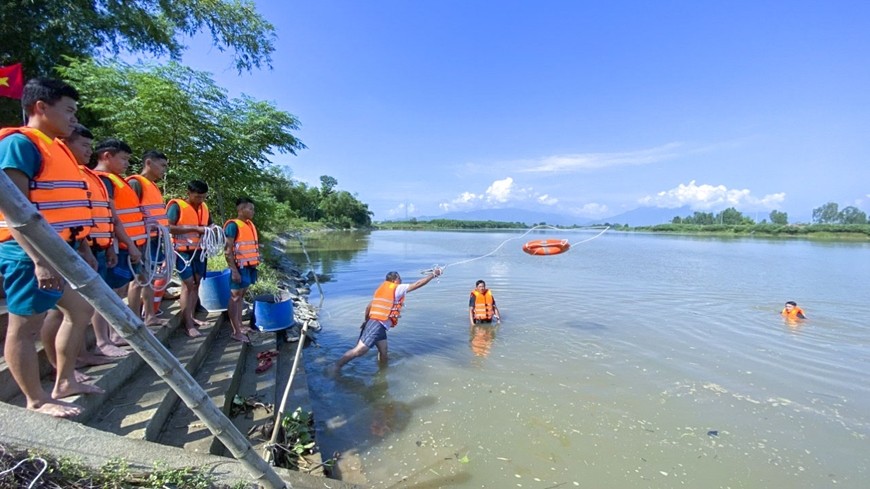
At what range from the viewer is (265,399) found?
14.4 ft

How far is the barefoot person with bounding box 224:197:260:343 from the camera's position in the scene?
215 inches

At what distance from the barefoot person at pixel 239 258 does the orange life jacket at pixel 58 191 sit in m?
2.48

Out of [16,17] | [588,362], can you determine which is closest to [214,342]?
[588,362]

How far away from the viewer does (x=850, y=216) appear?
109 meters

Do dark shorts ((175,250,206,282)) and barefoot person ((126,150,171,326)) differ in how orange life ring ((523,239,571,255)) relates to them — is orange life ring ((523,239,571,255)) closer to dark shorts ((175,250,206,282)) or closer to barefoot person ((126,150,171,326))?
dark shorts ((175,250,206,282))

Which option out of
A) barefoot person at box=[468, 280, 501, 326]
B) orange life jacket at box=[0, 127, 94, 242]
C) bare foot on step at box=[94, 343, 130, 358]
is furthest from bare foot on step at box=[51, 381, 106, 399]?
barefoot person at box=[468, 280, 501, 326]

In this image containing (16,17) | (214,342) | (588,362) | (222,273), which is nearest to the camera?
(214,342)

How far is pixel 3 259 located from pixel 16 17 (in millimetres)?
14139

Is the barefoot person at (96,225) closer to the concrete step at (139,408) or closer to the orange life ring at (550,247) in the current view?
the concrete step at (139,408)

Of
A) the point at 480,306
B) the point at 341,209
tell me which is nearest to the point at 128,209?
the point at 480,306

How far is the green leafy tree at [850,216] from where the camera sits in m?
106

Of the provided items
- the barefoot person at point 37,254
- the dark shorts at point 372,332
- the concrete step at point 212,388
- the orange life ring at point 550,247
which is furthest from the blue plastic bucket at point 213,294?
the orange life ring at point 550,247

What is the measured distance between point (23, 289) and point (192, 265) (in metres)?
3.01

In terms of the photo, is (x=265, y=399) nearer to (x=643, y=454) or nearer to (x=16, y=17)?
(x=643, y=454)
